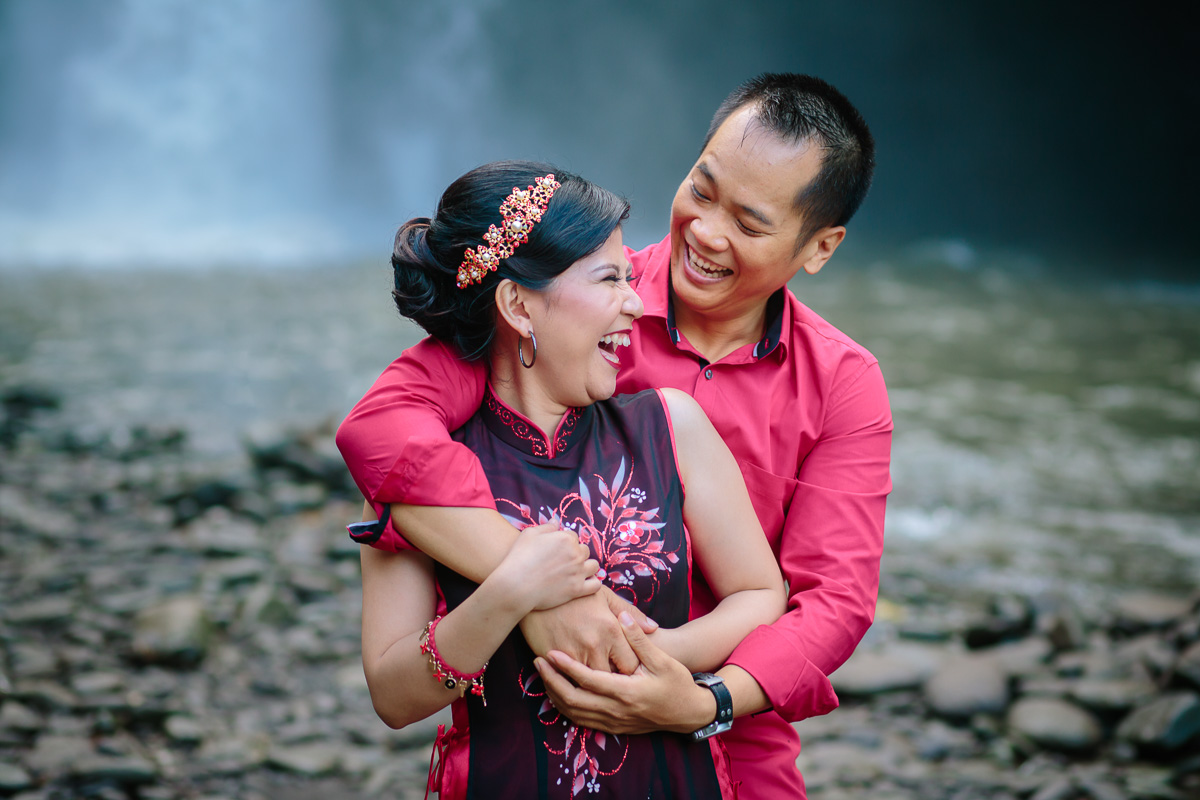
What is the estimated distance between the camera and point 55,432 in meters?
7.27

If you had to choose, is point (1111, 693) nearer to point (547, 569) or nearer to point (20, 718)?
point (547, 569)

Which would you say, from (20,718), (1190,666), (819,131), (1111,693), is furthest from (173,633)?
(1190,666)

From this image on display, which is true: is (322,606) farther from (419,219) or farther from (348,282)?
(348,282)

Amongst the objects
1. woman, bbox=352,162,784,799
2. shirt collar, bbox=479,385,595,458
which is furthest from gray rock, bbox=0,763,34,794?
shirt collar, bbox=479,385,595,458

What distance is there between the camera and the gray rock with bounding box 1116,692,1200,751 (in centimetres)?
376

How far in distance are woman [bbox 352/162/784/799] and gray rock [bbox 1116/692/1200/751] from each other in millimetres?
2720

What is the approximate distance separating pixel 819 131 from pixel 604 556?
110 cm

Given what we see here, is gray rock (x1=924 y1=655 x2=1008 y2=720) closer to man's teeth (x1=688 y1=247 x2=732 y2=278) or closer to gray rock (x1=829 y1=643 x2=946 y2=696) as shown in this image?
gray rock (x1=829 y1=643 x2=946 y2=696)

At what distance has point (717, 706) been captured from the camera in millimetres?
1814

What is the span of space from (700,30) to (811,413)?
76.5ft

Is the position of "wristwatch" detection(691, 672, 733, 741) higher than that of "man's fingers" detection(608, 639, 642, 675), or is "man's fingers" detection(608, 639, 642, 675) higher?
"man's fingers" detection(608, 639, 642, 675)

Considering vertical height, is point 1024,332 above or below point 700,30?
below

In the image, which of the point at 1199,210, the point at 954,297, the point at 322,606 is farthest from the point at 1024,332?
the point at 322,606

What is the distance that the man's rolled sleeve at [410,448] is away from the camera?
1.72m
